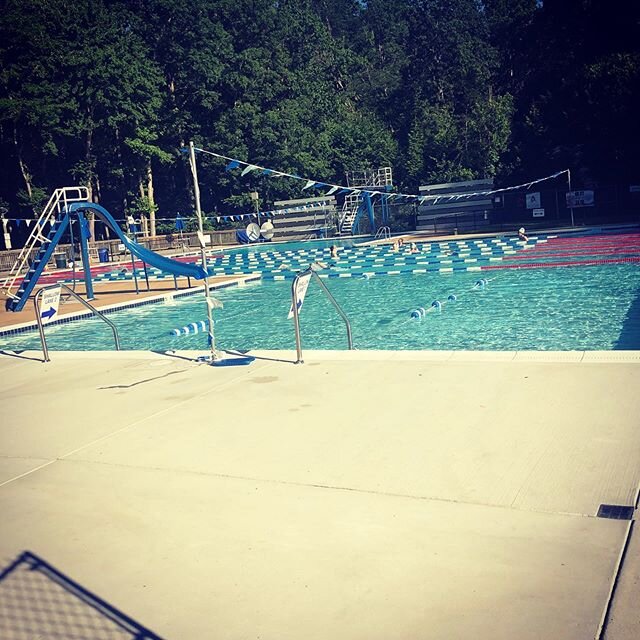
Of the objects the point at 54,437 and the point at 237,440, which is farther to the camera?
the point at 54,437

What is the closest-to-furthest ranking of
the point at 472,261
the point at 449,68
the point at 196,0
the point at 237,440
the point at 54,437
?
the point at 237,440
the point at 54,437
the point at 472,261
the point at 196,0
the point at 449,68

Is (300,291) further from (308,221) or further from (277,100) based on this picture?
(277,100)

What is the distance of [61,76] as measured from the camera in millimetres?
47312

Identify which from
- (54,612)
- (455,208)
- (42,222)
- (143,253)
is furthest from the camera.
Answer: (455,208)

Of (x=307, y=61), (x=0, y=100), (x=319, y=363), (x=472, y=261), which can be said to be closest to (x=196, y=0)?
(x=307, y=61)

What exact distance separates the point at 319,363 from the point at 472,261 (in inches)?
655

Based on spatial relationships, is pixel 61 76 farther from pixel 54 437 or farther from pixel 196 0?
pixel 54 437

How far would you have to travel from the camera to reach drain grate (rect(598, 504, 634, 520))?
4446mm

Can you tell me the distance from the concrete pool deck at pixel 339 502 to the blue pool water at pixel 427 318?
4.46m

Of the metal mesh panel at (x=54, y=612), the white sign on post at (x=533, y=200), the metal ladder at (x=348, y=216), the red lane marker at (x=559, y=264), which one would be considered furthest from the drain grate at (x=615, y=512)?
the metal ladder at (x=348, y=216)

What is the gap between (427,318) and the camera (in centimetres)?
1566

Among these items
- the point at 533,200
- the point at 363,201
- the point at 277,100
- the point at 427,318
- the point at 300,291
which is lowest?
the point at 427,318

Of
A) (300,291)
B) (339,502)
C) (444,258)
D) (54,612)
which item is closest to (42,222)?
(444,258)

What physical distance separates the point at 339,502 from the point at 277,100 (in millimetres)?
58554
